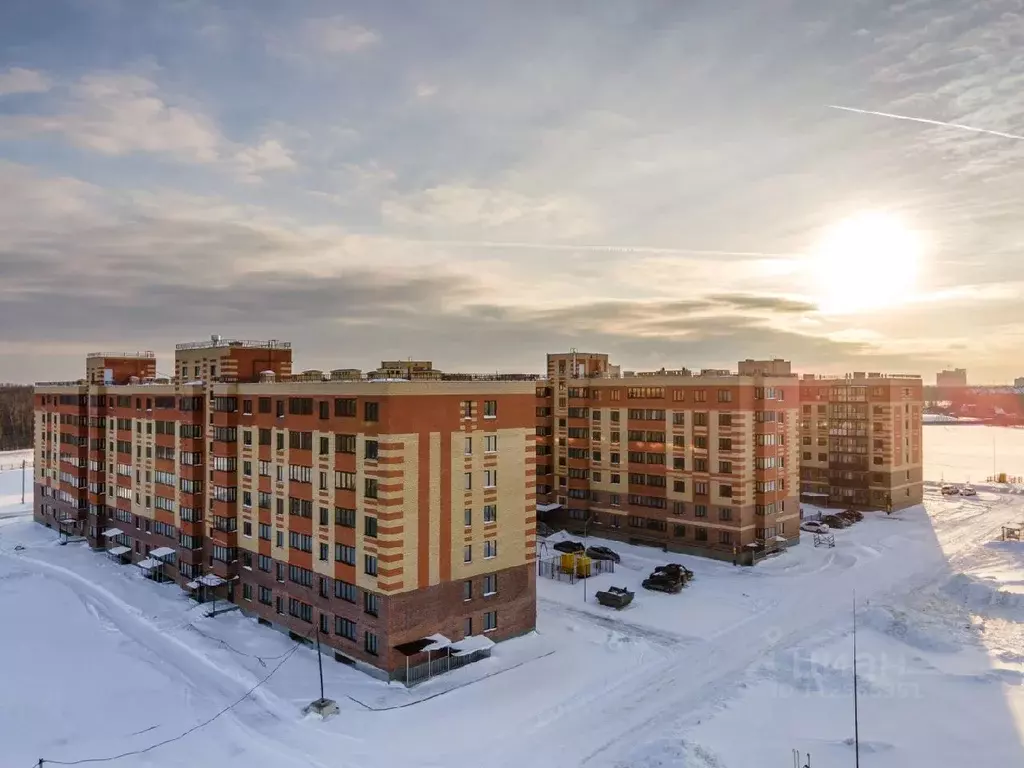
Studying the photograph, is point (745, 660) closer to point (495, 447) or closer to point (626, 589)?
point (626, 589)

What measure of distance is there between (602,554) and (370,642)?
3759 cm

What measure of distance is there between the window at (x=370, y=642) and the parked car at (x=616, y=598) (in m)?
23.9

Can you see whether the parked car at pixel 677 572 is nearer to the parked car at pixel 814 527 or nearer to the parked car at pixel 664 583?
the parked car at pixel 664 583

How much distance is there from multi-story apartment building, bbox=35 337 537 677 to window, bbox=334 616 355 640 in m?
0.14

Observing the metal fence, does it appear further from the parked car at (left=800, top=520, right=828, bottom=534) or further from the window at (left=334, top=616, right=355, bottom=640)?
the parked car at (left=800, top=520, right=828, bottom=534)

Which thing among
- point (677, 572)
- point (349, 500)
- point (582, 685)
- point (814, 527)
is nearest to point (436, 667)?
point (582, 685)

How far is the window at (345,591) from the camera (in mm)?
49062

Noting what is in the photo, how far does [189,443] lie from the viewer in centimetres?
6781

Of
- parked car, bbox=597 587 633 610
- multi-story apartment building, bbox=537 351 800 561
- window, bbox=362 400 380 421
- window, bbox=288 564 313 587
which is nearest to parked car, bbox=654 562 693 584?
parked car, bbox=597 587 633 610

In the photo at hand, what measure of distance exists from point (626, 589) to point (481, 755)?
29297 mm

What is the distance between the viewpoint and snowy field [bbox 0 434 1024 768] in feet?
125

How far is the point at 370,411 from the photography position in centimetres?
4841

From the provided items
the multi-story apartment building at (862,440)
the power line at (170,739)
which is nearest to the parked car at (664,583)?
the power line at (170,739)

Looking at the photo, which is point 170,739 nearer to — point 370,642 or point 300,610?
point 370,642
